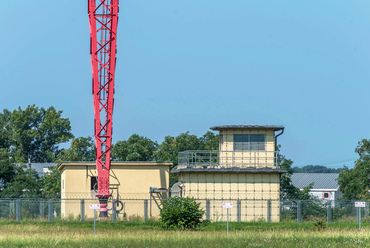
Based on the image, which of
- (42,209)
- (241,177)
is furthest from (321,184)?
(42,209)

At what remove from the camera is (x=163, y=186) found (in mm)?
48719

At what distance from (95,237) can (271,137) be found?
2000cm

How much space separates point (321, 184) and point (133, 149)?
146ft

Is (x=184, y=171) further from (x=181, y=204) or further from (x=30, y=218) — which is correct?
(x=30, y=218)

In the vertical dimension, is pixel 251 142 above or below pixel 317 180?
above

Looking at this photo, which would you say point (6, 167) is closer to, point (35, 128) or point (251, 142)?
point (251, 142)

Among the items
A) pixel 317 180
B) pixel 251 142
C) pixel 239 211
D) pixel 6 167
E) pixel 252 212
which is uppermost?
pixel 251 142

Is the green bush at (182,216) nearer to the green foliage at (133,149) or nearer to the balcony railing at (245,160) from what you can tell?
the balcony railing at (245,160)

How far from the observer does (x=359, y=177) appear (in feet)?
194

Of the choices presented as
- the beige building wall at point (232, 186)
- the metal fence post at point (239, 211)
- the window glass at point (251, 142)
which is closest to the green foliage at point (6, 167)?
the beige building wall at point (232, 186)

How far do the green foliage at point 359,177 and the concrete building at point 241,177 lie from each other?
15377mm

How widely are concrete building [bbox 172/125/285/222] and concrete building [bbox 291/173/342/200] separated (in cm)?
6391

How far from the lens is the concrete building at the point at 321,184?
111469mm

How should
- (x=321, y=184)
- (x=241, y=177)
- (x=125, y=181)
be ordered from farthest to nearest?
(x=321, y=184), (x=125, y=181), (x=241, y=177)
